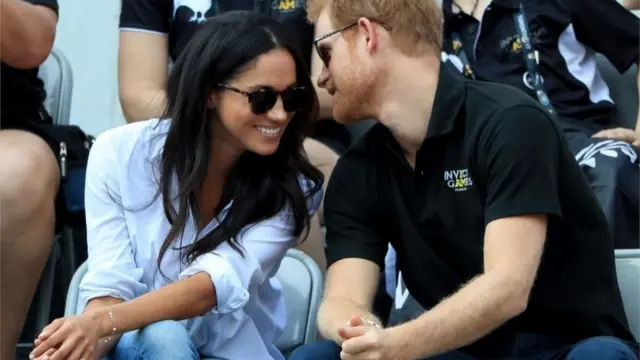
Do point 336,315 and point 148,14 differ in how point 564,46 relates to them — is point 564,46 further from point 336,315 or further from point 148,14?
point 336,315

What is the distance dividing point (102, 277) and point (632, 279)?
1166 millimetres

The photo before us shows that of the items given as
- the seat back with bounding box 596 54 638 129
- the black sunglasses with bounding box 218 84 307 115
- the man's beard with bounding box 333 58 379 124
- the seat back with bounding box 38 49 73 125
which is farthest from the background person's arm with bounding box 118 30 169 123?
the seat back with bounding box 596 54 638 129

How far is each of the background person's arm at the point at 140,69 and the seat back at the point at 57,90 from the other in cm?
23

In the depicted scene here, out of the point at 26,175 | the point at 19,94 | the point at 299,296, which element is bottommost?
the point at 299,296

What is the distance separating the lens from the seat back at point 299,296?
265cm

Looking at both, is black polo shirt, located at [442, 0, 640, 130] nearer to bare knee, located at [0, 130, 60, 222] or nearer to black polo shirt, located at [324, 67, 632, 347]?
black polo shirt, located at [324, 67, 632, 347]

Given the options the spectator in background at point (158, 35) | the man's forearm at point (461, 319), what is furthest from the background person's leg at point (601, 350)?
the spectator in background at point (158, 35)

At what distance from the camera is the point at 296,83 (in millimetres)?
2438

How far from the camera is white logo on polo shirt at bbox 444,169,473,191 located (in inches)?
87.7

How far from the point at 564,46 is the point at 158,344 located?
165 cm

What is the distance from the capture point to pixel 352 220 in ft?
7.75

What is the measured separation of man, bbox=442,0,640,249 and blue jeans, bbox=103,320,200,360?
1388mm

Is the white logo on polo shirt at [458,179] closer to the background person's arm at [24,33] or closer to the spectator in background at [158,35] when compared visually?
the spectator in background at [158,35]

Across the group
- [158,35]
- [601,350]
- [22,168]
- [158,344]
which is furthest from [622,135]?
[22,168]
